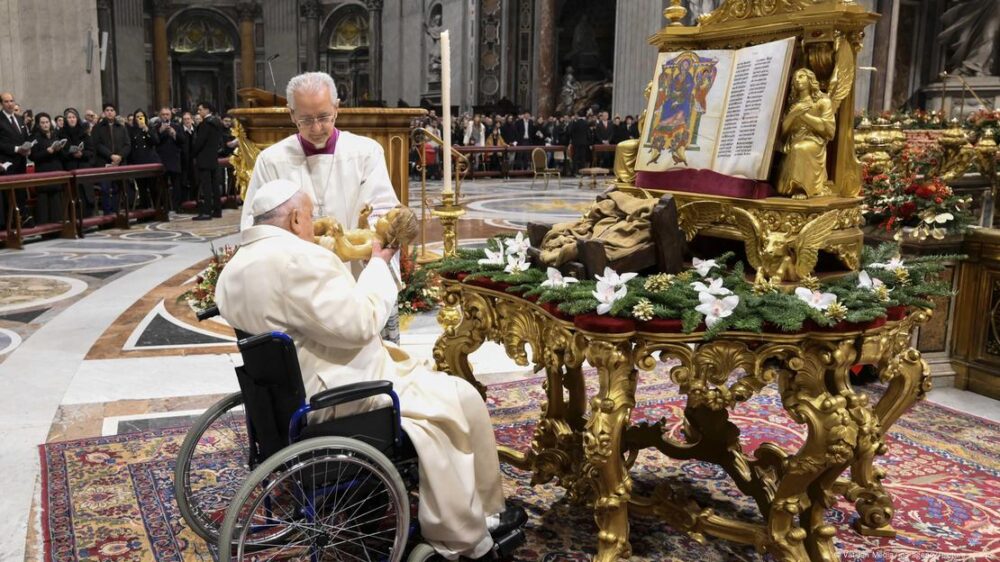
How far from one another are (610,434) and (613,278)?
46cm

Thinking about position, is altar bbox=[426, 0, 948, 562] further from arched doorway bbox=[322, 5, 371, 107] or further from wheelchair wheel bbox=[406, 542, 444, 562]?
arched doorway bbox=[322, 5, 371, 107]

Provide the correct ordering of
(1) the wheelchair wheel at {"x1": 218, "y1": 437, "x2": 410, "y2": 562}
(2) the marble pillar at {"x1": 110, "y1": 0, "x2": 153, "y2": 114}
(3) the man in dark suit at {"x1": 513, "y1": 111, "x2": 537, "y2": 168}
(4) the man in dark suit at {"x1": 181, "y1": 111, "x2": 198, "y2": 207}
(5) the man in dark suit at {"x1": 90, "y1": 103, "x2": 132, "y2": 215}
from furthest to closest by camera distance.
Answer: (2) the marble pillar at {"x1": 110, "y1": 0, "x2": 153, "y2": 114}
(3) the man in dark suit at {"x1": 513, "y1": 111, "x2": 537, "y2": 168}
(4) the man in dark suit at {"x1": 181, "y1": 111, "x2": 198, "y2": 207}
(5) the man in dark suit at {"x1": 90, "y1": 103, "x2": 132, "y2": 215}
(1) the wheelchair wheel at {"x1": 218, "y1": 437, "x2": 410, "y2": 562}

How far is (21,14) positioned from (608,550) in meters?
13.7

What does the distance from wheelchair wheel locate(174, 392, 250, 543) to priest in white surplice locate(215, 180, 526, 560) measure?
0.53 metres

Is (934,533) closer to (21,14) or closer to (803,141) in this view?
(803,141)

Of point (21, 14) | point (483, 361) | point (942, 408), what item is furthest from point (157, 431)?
point (21, 14)

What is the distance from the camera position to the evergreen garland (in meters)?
2.53

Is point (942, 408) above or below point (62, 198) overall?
below

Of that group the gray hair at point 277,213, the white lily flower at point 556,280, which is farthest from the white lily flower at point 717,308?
the gray hair at point 277,213

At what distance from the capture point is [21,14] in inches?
520

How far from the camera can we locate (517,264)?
3.06m

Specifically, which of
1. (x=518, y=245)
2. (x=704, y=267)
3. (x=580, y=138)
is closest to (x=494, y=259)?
(x=518, y=245)

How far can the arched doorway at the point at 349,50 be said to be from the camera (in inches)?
1236

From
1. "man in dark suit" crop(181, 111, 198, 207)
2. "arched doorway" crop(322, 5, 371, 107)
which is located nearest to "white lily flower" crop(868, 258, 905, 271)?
"man in dark suit" crop(181, 111, 198, 207)
